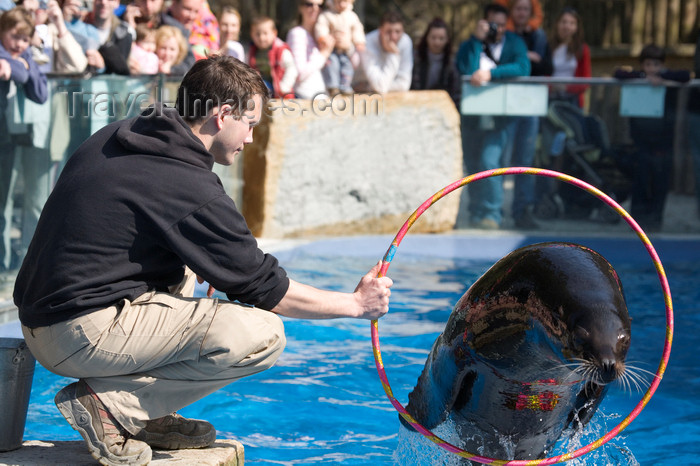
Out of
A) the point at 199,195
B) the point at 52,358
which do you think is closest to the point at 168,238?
the point at 199,195

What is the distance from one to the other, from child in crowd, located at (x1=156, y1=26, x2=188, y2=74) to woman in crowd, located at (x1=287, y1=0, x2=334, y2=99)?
1219mm

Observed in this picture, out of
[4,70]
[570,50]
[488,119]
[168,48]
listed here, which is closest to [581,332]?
[4,70]

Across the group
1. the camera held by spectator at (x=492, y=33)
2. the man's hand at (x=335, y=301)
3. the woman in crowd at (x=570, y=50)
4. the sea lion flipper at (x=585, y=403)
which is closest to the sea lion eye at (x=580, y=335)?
the sea lion flipper at (x=585, y=403)

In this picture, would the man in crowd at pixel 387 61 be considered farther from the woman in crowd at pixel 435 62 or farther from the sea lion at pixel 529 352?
the sea lion at pixel 529 352

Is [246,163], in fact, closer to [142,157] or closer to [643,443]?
[643,443]

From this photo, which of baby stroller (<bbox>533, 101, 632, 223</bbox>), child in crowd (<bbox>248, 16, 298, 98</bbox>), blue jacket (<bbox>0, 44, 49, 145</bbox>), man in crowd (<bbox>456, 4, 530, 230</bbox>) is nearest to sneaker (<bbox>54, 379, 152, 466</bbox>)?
blue jacket (<bbox>0, 44, 49, 145</bbox>)

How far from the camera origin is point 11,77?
231 inches

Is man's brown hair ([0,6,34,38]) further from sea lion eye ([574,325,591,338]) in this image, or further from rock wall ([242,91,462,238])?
sea lion eye ([574,325,591,338])

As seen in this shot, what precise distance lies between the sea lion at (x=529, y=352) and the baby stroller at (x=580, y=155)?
5.57 meters

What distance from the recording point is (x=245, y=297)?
3174 millimetres

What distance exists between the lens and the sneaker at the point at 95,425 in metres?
3.11

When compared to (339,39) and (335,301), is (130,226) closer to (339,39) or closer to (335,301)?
(335,301)

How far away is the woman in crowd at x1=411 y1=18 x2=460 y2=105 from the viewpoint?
959cm

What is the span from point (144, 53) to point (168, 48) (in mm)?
204
